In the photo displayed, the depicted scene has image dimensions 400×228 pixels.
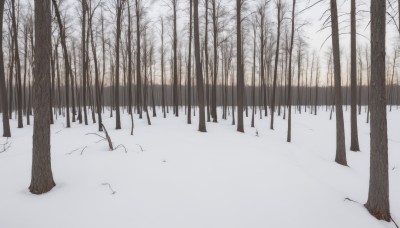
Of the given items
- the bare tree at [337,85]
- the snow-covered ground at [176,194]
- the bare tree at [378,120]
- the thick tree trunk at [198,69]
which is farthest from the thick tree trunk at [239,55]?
the bare tree at [378,120]

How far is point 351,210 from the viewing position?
5.65 m

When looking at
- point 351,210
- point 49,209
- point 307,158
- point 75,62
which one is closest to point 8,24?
point 75,62

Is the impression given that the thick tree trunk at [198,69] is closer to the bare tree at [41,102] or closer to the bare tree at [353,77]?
the bare tree at [353,77]

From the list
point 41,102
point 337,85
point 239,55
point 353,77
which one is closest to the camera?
point 41,102

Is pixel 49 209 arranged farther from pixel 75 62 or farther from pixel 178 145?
pixel 75 62

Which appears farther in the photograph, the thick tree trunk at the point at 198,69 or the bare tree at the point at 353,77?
the thick tree trunk at the point at 198,69

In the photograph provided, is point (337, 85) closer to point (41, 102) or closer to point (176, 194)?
point (176, 194)

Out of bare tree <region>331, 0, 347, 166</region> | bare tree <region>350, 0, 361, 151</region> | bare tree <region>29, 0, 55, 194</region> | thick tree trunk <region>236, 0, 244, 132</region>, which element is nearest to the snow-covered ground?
bare tree <region>29, 0, 55, 194</region>

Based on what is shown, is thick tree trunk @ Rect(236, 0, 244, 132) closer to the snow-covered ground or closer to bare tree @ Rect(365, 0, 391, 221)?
the snow-covered ground

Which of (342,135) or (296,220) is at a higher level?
(342,135)

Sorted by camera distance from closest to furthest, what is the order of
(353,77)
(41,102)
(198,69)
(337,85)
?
1. (41,102)
2. (337,85)
3. (353,77)
4. (198,69)

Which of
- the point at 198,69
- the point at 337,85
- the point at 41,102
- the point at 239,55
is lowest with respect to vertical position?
the point at 41,102

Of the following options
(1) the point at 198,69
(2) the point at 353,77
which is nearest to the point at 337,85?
(2) the point at 353,77

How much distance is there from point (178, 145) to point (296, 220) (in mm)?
5292
